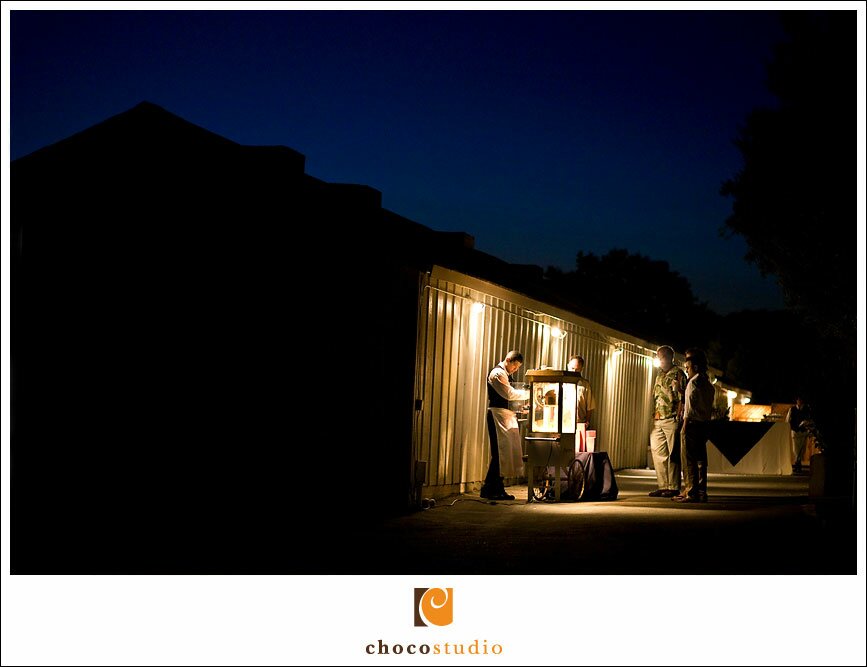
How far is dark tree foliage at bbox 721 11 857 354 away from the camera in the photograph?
16.4m

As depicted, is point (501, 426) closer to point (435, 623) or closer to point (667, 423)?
point (667, 423)

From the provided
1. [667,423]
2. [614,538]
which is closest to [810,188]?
[667,423]

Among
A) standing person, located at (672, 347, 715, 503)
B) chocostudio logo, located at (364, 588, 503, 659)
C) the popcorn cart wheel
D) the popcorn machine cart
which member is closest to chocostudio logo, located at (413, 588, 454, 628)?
chocostudio logo, located at (364, 588, 503, 659)

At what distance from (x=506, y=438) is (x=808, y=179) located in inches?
301

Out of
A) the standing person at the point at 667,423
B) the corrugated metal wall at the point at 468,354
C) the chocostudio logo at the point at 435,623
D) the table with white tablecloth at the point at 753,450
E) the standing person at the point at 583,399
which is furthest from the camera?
the table with white tablecloth at the point at 753,450

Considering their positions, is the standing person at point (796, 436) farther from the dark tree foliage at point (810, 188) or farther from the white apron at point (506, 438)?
the white apron at point (506, 438)

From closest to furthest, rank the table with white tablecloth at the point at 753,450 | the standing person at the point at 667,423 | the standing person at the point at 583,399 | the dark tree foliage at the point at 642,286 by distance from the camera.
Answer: the standing person at the point at 583,399 < the standing person at the point at 667,423 < the table with white tablecloth at the point at 753,450 < the dark tree foliage at the point at 642,286

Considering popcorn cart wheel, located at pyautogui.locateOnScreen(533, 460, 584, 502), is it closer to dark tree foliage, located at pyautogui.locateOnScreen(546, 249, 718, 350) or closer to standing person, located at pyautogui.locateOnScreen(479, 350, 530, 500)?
standing person, located at pyautogui.locateOnScreen(479, 350, 530, 500)

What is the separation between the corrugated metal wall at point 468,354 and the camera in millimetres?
12555

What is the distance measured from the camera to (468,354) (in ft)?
47.1

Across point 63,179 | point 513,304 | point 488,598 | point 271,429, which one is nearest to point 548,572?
point 488,598

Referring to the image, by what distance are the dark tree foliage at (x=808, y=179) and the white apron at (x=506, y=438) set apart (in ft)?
21.4

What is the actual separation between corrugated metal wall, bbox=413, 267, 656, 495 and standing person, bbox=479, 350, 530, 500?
1.99ft

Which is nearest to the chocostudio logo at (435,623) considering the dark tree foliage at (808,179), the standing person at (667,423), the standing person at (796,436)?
the standing person at (667,423)
